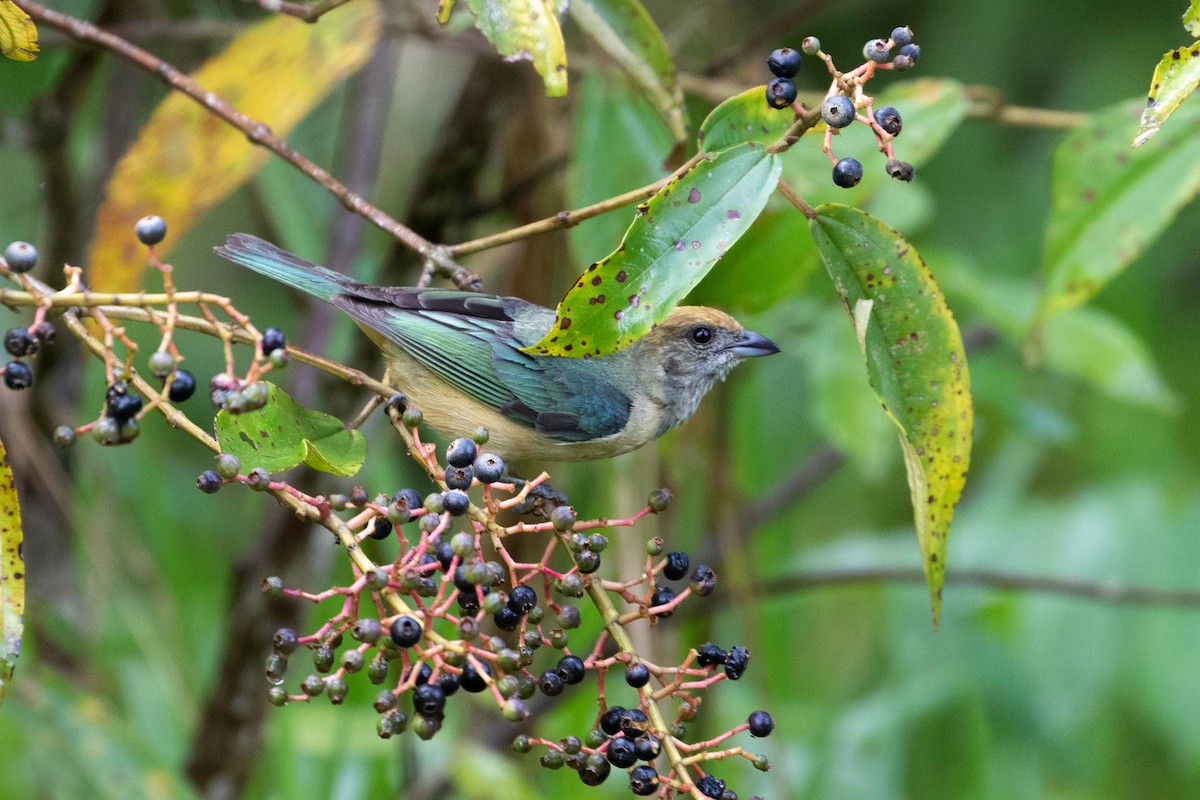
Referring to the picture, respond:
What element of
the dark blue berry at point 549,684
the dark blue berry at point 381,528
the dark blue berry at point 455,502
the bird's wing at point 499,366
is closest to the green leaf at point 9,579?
the dark blue berry at point 381,528

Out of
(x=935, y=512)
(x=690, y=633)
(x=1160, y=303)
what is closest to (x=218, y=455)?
(x=935, y=512)

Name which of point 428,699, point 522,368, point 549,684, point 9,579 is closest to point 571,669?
point 549,684

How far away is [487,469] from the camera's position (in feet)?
6.55

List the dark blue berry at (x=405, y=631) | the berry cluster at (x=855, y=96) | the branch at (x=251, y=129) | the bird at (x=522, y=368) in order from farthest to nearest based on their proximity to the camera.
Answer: the bird at (x=522, y=368), the branch at (x=251, y=129), the berry cluster at (x=855, y=96), the dark blue berry at (x=405, y=631)

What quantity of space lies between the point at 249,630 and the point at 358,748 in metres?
0.61

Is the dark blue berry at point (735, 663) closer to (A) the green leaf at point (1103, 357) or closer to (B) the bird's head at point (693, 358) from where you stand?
(B) the bird's head at point (693, 358)

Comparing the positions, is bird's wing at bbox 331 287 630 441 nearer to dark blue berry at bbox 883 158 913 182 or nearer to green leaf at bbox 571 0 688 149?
green leaf at bbox 571 0 688 149

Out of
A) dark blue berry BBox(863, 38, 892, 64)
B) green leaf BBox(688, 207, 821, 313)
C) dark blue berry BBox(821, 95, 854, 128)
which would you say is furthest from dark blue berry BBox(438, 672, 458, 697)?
green leaf BBox(688, 207, 821, 313)

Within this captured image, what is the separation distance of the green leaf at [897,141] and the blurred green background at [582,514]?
1.26 ft

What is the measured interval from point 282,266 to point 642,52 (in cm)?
108

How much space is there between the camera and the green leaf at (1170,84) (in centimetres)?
173

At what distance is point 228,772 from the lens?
3.87m

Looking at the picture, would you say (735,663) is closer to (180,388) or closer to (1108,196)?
(180,388)

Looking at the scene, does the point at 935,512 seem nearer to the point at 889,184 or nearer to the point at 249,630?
the point at 889,184
